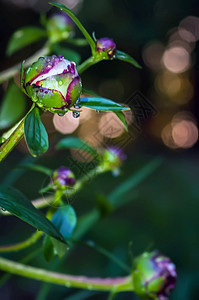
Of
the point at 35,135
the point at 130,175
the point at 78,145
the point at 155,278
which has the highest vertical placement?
the point at 35,135

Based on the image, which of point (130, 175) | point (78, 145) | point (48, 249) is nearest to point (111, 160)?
point (78, 145)

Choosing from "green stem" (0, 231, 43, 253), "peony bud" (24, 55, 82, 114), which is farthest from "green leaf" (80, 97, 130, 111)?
"green stem" (0, 231, 43, 253)

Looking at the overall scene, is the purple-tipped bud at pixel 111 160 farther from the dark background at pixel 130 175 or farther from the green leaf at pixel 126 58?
the green leaf at pixel 126 58

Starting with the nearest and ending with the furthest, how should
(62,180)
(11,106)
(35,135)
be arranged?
(35,135) < (62,180) < (11,106)

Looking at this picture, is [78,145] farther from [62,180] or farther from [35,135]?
[35,135]

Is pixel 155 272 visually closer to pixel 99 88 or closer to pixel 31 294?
pixel 31 294

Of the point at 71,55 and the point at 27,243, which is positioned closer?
the point at 27,243

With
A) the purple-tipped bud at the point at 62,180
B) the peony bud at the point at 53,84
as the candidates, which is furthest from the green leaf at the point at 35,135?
the purple-tipped bud at the point at 62,180
